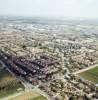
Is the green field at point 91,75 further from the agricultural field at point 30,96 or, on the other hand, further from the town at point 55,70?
the agricultural field at point 30,96

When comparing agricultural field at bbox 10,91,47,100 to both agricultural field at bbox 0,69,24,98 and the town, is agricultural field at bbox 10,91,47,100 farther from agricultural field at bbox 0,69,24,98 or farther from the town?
agricultural field at bbox 0,69,24,98

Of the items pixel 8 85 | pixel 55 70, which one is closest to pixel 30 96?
pixel 8 85

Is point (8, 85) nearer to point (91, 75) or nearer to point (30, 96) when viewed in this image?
point (30, 96)

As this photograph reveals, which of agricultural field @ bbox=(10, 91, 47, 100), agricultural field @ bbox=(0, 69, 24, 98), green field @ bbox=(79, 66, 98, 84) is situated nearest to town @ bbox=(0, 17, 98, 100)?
green field @ bbox=(79, 66, 98, 84)

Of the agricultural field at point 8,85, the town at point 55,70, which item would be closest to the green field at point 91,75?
the town at point 55,70

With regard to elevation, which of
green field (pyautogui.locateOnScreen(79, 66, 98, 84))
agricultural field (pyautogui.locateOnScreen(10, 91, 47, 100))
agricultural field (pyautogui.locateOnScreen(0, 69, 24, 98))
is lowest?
green field (pyautogui.locateOnScreen(79, 66, 98, 84))

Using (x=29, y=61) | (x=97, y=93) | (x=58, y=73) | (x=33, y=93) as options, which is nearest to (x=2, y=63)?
(x=29, y=61)

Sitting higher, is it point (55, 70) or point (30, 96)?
point (55, 70)

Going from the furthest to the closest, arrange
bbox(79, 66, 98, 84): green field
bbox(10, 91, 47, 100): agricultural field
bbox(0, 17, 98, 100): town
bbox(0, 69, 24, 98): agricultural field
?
bbox(79, 66, 98, 84): green field, bbox(0, 17, 98, 100): town, bbox(0, 69, 24, 98): agricultural field, bbox(10, 91, 47, 100): agricultural field
